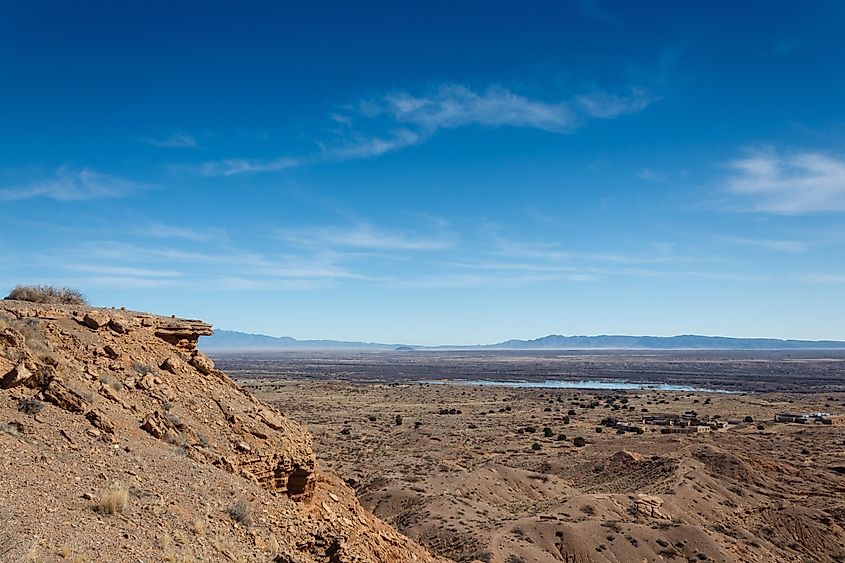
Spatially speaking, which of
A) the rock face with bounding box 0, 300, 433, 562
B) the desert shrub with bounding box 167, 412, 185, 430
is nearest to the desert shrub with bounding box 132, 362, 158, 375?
the rock face with bounding box 0, 300, 433, 562

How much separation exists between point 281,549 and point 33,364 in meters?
6.20

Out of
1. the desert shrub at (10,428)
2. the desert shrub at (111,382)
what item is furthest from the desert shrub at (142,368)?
the desert shrub at (10,428)

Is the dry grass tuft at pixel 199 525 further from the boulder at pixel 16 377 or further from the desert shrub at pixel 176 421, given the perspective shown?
the boulder at pixel 16 377

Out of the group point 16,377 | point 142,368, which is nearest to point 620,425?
point 142,368

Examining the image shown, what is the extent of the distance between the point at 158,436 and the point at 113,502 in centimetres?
348

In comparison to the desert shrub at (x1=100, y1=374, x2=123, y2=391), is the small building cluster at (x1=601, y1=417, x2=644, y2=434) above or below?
below

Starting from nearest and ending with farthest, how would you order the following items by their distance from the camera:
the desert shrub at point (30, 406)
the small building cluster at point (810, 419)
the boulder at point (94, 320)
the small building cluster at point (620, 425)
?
1. the desert shrub at point (30, 406)
2. the boulder at point (94, 320)
3. the small building cluster at point (620, 425)
4. the small building cluster at point (810, 419)

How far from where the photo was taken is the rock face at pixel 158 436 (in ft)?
34.5

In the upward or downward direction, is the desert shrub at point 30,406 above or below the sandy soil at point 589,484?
above

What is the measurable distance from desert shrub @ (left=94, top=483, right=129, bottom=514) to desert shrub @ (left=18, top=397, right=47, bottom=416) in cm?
262

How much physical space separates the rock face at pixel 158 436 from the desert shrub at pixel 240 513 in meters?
0.11

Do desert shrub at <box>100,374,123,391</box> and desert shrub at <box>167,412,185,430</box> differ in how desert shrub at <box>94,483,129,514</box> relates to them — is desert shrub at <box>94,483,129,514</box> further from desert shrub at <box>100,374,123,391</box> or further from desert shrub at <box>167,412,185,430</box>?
desert shrub at <box>100,374,123,391</box>

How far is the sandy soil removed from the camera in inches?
1006


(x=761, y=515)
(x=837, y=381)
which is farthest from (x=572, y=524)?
(x=837, y=381)
